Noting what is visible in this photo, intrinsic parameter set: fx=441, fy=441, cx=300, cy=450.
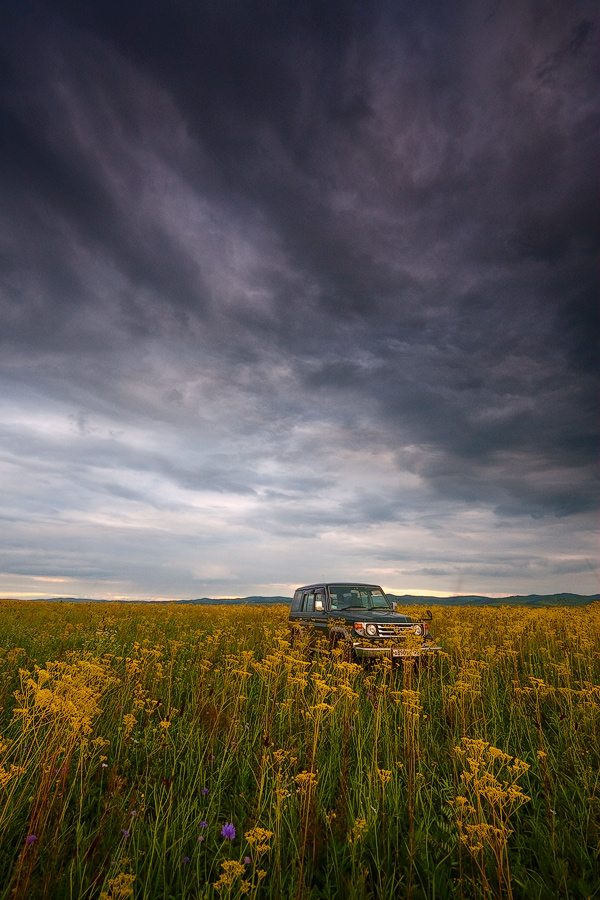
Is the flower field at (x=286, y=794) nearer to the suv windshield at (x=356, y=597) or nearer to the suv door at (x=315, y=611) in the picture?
the suv door at (x=315, y=611)

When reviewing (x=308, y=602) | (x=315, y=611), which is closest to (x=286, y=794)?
(x=315, y=611)

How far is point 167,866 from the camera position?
3.12 m

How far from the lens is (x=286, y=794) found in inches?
122

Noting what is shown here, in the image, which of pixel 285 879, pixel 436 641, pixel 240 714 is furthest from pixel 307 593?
pixel 285 879

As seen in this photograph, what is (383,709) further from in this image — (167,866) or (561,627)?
(561,627)

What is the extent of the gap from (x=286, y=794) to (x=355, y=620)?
252 inches

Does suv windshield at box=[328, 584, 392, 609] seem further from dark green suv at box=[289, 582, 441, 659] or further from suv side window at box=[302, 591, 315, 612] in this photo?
suv side window at box=[302, 591, 315, 612]

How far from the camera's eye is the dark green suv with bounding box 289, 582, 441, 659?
830 centimetres

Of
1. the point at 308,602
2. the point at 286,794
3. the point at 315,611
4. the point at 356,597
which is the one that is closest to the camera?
the point at 286,794

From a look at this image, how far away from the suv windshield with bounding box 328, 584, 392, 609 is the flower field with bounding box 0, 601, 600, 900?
4.02 meters

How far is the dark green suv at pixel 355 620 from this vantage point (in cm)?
830

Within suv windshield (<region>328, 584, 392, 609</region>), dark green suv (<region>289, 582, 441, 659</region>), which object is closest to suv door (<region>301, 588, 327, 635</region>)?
dark green suv (<region>289, 582, 441, 659</region>)

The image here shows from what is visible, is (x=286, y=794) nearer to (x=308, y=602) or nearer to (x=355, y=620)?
(x=355, y=620)

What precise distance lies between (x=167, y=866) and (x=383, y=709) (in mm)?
3252
